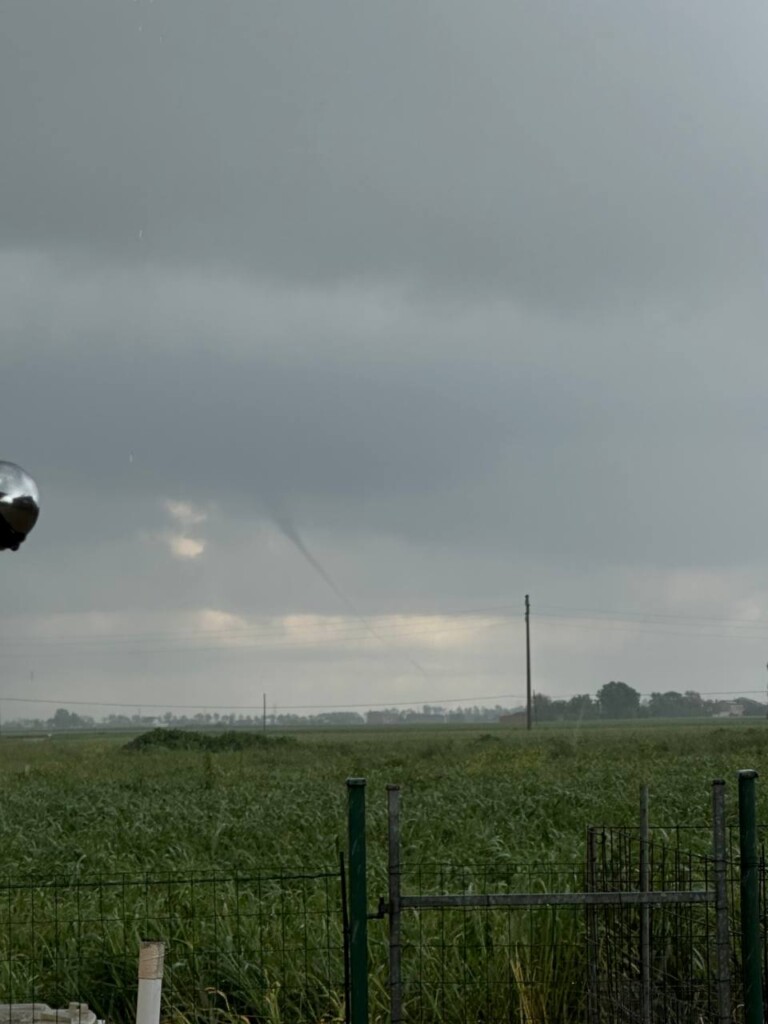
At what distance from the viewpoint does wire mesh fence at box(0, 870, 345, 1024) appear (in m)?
7.77

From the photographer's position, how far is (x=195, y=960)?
322 inches

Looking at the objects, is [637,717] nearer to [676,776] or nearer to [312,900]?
[676,776]

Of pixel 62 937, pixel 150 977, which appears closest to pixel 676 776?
pixel 62 937

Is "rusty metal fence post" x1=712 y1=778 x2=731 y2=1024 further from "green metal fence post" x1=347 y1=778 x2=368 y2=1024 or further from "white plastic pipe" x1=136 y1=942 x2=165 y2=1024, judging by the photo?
"white plastic pipe" x1=136 y1=942 x2=165 y2=1024

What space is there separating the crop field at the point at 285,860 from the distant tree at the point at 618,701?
139497 millimetres

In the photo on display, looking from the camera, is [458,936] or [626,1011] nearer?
[626,1011]

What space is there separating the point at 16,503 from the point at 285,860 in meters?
11.0

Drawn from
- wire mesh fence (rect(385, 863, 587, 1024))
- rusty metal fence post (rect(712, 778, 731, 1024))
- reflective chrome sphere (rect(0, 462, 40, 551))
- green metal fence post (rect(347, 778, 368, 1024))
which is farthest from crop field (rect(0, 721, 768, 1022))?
reflective chrome sphere (rect(0, 462, 40, 551))

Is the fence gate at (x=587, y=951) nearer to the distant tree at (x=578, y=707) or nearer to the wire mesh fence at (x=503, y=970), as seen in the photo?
the wire mesh fence at (x=503, y=970)

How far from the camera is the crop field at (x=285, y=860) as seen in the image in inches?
303

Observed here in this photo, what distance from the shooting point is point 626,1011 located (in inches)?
256

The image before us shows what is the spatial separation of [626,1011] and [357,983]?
68.1 inches

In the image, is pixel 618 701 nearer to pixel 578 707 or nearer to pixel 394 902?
pixel 578 707

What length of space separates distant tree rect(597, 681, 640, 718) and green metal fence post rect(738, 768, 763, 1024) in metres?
171
